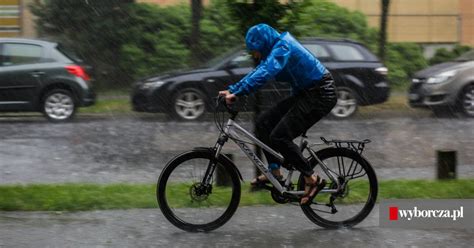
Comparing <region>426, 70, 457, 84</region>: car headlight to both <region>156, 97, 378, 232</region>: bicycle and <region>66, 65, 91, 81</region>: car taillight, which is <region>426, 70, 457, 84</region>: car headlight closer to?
<region>66, 65, 91, 81</region>: car taillight

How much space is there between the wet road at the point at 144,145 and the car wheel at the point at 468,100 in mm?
471

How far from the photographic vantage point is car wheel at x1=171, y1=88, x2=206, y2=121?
15.3 metres

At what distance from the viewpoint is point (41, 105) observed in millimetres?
15266

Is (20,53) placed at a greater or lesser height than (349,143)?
lesser

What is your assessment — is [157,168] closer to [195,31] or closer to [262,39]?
[262,39]

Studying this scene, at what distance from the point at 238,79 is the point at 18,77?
4.29 metres

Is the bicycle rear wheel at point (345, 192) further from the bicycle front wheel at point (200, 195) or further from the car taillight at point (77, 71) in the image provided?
the car taillight at point (77, 71)

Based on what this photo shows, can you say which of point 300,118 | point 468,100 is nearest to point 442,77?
point 468,100

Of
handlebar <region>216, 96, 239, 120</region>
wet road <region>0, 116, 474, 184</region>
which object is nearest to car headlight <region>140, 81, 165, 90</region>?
wet road <region>0, 116, 474, 184</region>

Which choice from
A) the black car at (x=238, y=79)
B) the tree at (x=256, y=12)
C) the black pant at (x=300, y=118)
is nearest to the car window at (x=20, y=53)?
the black car at (x=238, y=79)

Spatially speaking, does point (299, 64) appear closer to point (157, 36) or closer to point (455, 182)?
point (455, 182)

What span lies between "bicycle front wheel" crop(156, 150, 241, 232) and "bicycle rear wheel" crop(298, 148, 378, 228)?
0.61 meters

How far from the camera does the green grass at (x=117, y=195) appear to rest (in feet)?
23.1

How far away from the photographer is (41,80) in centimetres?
1523
